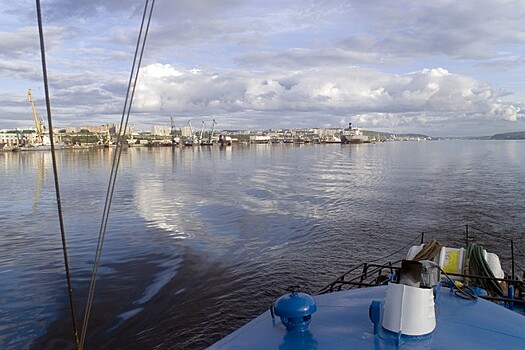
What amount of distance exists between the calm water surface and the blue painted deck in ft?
18.0

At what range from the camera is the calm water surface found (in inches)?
427

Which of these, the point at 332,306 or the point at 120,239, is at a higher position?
the point at 332,306

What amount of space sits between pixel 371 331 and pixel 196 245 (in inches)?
553

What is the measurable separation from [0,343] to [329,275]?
9596 mm

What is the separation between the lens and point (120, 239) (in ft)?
60.2

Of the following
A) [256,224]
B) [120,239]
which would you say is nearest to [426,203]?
[256,224]

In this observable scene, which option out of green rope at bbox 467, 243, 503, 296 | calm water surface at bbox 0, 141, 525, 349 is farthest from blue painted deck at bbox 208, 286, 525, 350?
calm water surface at bbox 0, 141, 525, 349

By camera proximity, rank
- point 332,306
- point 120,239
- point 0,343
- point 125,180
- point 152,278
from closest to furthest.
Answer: point 332,306 → point 0,343 → point 152,278 → point 120,239 → point 125,180

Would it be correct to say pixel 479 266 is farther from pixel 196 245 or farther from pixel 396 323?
pixel 196 245

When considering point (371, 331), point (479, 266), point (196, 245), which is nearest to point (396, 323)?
point (371, 331)

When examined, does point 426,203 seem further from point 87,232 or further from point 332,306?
point 332,306

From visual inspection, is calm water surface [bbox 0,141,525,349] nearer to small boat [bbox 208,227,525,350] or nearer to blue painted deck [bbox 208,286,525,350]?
blue painted deck [bbox 208,286,525,350]

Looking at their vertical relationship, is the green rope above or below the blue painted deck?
below

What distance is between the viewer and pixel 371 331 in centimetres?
436
